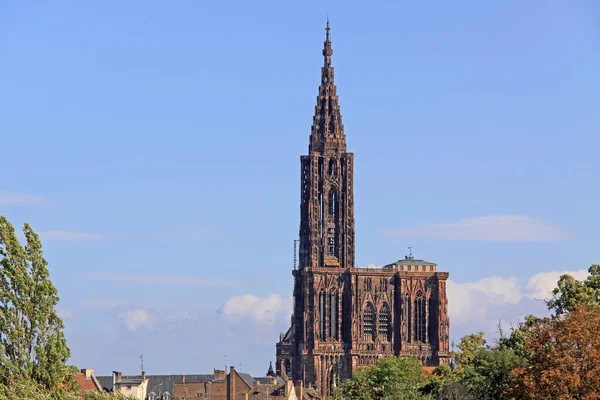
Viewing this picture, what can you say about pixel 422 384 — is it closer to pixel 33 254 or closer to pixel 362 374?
pixel 362 374

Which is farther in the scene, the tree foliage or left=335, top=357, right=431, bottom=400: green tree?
left=335, top=357, right=431, bottom=400: green tree

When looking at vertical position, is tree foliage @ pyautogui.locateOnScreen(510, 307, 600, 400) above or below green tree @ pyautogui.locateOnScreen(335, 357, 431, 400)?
below

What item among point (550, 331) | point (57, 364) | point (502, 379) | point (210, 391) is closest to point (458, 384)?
point (502, 379)

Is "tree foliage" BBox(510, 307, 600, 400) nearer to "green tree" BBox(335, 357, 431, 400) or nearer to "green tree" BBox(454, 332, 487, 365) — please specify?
"green tree" BBox(335, 357, 431, 400)

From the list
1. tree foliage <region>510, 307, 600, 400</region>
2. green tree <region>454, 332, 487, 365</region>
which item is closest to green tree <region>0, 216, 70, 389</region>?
tree foliage <region>510, 307, 600, 400</region>

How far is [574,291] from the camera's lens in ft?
397

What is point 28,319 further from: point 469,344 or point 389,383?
point 469,344

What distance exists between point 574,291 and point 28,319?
55.0 meters

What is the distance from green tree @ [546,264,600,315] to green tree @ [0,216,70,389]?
50.7 meters

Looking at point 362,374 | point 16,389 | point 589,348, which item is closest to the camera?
point 16,389

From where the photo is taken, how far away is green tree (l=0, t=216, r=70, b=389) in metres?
81.4

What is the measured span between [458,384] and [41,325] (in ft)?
142

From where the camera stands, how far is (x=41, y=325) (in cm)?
8194

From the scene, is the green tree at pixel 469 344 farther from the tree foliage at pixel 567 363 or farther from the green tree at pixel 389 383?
the tree foliage at pixel 567 363
